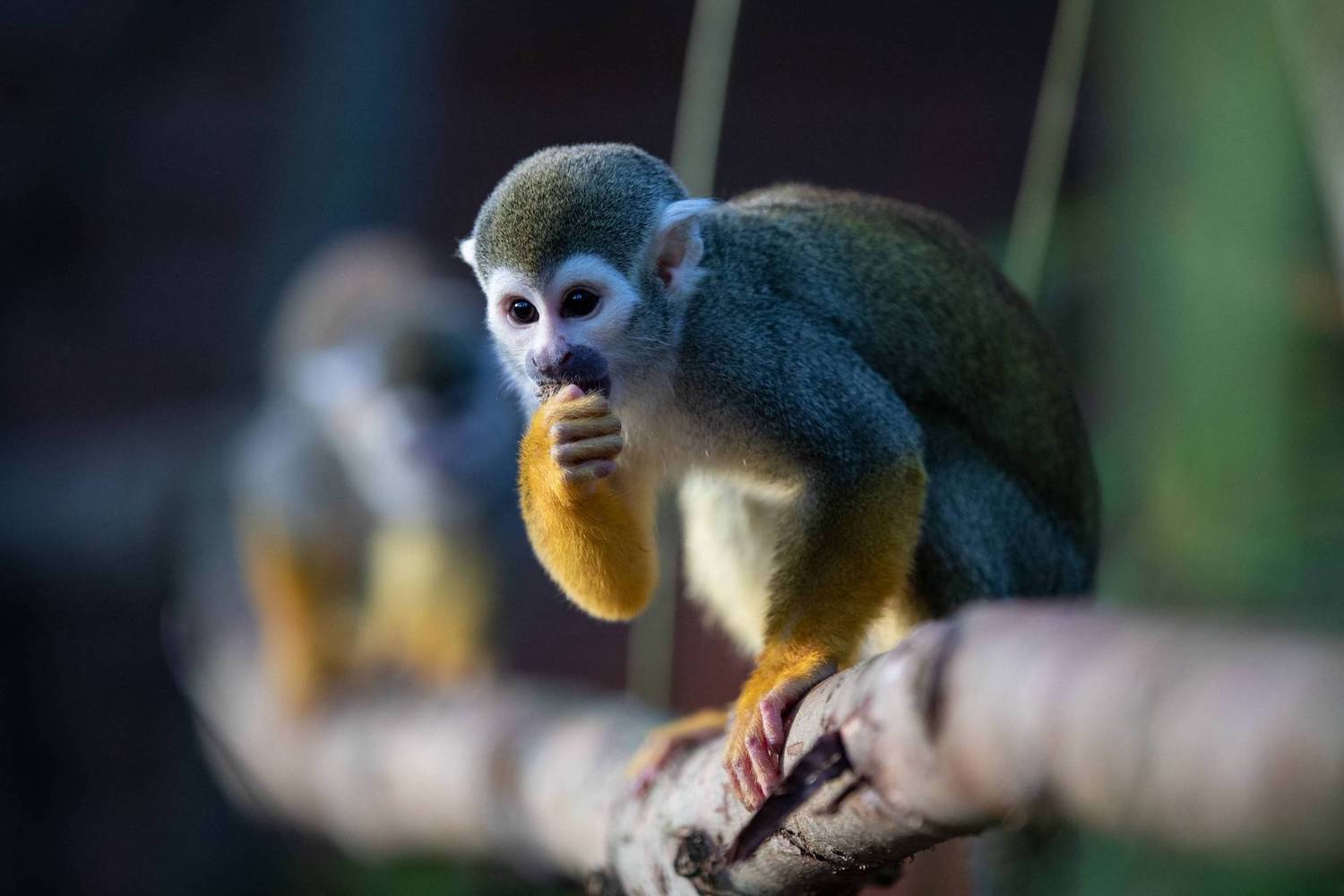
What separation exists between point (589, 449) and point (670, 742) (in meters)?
0.61

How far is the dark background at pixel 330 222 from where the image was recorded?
269 cm

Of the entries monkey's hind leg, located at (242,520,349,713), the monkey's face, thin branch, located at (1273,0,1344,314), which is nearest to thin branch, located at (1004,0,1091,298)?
thin branch, located at (1273,0,1344,314)

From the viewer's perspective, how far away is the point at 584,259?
1.67m

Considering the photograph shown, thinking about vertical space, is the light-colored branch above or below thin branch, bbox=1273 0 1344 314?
below

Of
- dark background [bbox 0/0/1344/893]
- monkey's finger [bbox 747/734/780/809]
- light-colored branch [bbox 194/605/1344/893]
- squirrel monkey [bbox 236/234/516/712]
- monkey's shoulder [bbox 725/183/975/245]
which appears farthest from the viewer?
squirrel monkey [bbox 236/234/516/712]

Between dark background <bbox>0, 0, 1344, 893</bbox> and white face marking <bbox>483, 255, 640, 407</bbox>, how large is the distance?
693mm

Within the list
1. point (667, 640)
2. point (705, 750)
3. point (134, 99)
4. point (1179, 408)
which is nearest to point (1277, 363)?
point (1179, 408)

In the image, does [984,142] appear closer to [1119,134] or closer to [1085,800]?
[1119,134]

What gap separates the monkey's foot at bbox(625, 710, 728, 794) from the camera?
76.3 inches

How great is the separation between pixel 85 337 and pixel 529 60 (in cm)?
246

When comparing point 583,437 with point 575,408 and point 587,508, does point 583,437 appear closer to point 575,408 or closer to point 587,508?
point 575,408

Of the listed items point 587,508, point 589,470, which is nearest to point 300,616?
point 587,508

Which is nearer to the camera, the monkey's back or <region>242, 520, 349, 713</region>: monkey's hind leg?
the monkey's back

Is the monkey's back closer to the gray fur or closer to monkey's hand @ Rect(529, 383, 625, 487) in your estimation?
the gray fur
